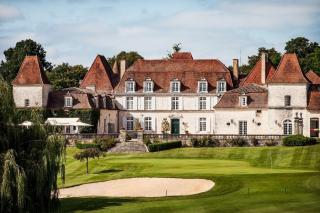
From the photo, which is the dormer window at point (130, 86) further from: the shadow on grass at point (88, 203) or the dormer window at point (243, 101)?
the shadow on grass at point (88, 203)

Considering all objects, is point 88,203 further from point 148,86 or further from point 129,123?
point 148,86

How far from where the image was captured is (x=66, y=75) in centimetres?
10212

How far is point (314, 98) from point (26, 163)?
138ft

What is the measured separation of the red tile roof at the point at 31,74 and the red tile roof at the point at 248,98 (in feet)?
57.8

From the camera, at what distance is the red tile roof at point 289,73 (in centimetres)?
6981

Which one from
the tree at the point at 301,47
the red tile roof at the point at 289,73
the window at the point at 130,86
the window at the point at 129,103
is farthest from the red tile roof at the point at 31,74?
the tree at the point at 301,47

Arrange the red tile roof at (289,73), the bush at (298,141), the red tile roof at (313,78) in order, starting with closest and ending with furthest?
1. the bush at (298,141)
2. the red tile roof at (289,73)
3. the red tile roof at (313,78)

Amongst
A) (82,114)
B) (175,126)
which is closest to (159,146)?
(82,114)

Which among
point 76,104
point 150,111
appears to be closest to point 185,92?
point 150,111

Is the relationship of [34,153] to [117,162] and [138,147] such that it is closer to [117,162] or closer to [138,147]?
[117,162]

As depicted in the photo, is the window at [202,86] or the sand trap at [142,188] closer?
the sand trap at [142,188]

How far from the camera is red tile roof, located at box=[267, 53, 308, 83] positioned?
69.8 m

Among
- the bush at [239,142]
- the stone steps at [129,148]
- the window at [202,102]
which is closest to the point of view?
the stone steps at [129,148]

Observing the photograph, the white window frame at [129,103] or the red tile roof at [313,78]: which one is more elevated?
the red tile roof at [313,78]
